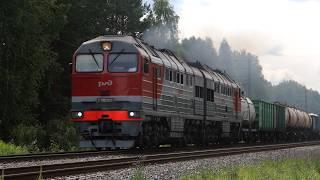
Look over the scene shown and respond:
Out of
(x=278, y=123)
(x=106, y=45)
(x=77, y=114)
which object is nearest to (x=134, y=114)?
(x=77, y=114)

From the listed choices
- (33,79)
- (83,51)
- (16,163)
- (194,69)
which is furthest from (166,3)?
(16,163)

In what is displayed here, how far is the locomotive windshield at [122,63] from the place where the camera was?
20188mm

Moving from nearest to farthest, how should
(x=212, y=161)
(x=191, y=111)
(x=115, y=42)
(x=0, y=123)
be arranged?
(x=212, y=161)
(x=115, y=42)
(x=191, y=111)
(x=0, y=123)

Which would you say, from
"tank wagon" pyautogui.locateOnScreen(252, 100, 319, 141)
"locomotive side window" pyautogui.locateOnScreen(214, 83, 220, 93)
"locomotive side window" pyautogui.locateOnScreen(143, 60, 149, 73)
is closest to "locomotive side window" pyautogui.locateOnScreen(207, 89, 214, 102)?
"locomotive side window" pyautogui.locateOnScreen(214, 83, 220, 93)

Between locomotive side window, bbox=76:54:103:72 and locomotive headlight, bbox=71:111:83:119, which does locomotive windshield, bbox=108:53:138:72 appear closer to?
locomotive side window, bbox=76:54:103:72

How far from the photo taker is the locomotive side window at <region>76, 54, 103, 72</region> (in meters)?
20.6

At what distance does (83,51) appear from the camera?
2095 cm

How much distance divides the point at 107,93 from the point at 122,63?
1213 mm

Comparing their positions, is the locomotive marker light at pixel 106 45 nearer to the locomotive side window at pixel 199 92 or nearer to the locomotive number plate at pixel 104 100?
the locomotive number plate at pixel 104 100

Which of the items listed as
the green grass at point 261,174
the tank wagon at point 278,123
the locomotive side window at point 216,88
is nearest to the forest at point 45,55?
the locomotive side window at point 216,88

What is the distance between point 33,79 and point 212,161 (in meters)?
18.0

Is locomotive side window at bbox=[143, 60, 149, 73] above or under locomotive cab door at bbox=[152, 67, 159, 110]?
above

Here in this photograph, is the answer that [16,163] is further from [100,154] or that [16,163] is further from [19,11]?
[19,11]

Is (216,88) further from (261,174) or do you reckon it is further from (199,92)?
(261,174)
